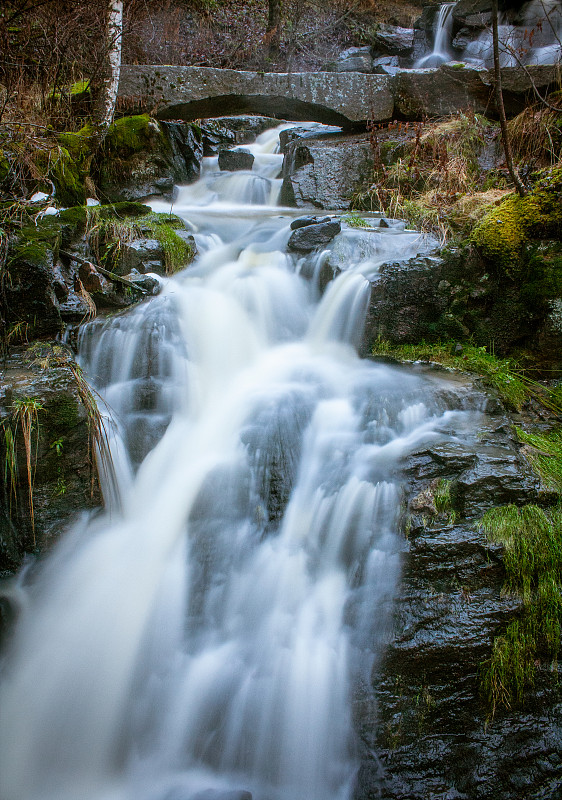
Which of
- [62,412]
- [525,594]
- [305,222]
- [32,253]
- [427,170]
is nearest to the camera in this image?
[525,594]

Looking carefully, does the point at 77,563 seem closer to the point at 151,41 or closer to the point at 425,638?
the point at 425,638

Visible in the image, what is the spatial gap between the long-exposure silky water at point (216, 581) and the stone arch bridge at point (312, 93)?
15.4 feet

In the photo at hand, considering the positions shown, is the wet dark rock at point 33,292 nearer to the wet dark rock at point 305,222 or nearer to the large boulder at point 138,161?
the wet dark rock at point 305,222

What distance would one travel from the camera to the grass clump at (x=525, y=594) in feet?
8.09

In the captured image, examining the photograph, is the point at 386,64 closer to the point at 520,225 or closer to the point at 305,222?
the point at 305,222

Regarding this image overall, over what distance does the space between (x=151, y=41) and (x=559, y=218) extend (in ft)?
33.6

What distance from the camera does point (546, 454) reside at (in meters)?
3.28

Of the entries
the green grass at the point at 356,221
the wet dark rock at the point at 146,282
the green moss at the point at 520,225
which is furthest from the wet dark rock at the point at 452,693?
the green grass at the point at 356,221

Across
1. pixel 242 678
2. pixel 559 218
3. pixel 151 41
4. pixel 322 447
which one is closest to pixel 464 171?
pixel 559 218

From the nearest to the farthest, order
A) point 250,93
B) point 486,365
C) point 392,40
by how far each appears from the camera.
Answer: point 486,365, point 250,93, point 392,40

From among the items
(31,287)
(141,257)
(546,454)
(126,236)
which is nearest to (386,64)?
(126,236)

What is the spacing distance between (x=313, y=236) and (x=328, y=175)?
2.63 m

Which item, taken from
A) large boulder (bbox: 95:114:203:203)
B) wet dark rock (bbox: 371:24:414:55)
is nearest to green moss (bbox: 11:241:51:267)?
large boulder (bbox: 95:114:203:203)

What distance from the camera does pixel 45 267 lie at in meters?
4.35
